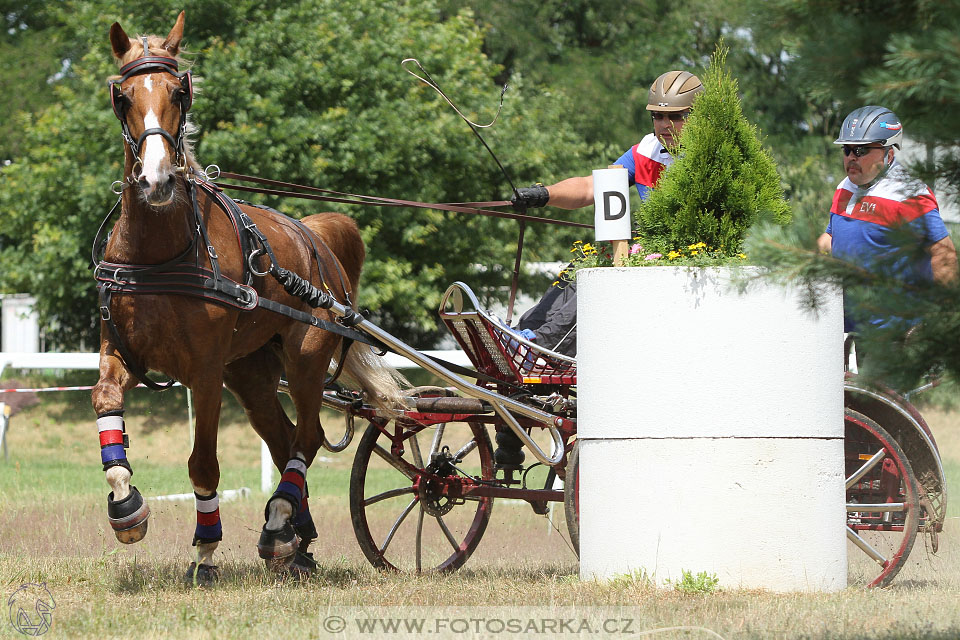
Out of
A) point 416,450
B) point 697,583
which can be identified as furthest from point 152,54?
point 697,583

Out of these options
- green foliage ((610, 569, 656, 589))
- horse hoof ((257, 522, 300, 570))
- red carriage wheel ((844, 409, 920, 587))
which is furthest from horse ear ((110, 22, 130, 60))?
red carriage wheel ((844, 409, 920, 587))

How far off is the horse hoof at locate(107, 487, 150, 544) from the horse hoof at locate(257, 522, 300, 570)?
0.77m

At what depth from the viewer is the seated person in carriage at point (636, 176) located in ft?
20.8

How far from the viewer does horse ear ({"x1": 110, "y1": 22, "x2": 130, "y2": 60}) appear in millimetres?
5441

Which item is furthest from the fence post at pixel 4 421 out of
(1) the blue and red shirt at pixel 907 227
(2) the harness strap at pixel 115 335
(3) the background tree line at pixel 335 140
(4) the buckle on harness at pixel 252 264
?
(1) the blue and red shirt at pixel 907 227

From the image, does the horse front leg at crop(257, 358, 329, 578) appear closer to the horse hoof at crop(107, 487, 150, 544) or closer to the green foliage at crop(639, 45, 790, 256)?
the horse hoof at crop(107, 487, 150, 544)

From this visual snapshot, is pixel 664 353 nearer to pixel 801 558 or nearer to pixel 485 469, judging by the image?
pixel 801 558

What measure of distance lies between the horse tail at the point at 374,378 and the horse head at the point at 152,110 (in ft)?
5.52

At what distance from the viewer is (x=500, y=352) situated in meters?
6.35

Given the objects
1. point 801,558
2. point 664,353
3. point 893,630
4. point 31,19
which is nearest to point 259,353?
point 664,353

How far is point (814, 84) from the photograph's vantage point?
3.33 m

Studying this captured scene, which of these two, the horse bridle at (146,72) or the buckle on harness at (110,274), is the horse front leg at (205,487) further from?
the horse bridle at (146,72)

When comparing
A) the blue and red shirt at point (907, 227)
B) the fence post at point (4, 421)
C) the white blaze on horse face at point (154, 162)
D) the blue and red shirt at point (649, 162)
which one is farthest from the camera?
the fence post at point (4, 421)

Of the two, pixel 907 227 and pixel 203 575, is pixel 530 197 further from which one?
pixel 907 227
